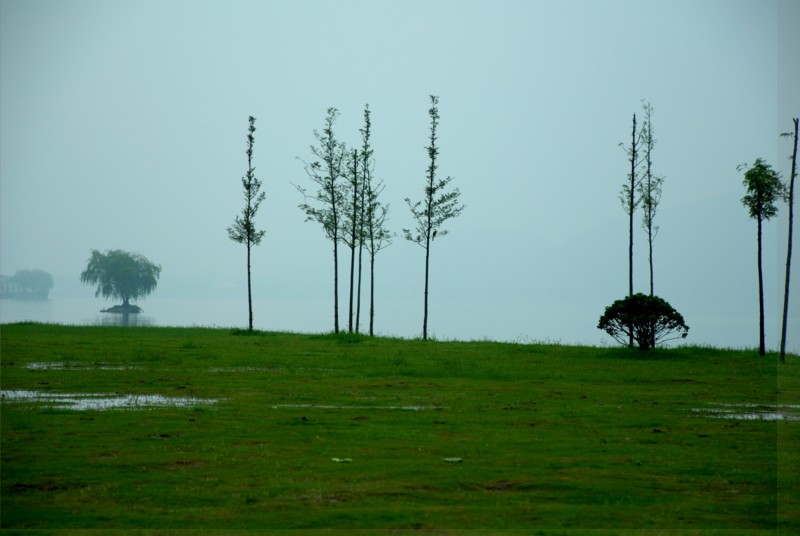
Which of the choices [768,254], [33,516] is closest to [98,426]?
[33,516]

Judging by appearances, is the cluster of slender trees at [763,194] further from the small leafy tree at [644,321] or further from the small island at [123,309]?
the small island at [123,309]

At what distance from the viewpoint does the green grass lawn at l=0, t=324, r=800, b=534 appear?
9422 millimetres

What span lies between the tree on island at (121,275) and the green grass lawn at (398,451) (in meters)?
81.9

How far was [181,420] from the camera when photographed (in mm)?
15867

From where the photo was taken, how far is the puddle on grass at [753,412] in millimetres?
17734

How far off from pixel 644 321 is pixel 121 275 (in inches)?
3345

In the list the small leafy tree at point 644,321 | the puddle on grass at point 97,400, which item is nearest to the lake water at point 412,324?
the small leafy tree at point 644,321

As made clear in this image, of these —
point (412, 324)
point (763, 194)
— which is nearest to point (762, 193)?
point (763, 194)

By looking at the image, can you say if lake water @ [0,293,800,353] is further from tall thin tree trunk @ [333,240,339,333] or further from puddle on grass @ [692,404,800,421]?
puddle on grass @ [692,404,800,421]

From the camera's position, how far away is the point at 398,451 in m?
12.9

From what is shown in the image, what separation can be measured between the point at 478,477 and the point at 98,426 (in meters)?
7.71

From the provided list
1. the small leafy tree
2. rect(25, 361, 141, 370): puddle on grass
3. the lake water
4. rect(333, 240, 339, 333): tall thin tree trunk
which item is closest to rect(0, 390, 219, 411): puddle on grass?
rect(25, 361, 141, 370): puddle on grass

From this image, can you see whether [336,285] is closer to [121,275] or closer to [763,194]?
[763,194]

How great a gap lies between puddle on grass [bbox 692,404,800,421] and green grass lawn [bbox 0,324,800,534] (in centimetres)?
17
